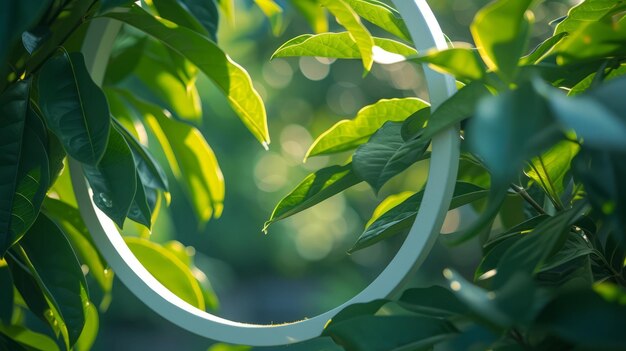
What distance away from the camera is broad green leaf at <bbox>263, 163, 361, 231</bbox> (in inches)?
25.2

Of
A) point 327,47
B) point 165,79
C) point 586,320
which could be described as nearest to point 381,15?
point 327,47

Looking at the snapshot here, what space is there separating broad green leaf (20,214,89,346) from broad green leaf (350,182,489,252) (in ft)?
0.90

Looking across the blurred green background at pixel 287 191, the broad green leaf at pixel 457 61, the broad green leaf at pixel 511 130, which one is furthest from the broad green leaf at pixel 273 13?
the blurred green background at pixel 287 191

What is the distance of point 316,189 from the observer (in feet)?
2.14

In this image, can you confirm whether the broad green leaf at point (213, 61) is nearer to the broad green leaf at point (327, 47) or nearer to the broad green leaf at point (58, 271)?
the broad green leaf at point (327, 47)

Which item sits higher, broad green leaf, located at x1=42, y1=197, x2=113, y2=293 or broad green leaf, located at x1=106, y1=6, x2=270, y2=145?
broad green leaf, located at x1=106, y1=6, x2=270, y2=145

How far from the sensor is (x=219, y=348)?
74 cm

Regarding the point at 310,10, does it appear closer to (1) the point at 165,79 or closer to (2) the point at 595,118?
(2) the point at 595,118

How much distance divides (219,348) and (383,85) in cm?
604

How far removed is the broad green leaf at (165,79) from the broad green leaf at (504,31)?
2.22 ft

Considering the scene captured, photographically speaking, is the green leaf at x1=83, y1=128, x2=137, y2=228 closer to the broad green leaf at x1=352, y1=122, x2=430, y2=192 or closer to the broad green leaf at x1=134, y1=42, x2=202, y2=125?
the broad green leaf at x1=352, y1=122, x2=430, y2=192

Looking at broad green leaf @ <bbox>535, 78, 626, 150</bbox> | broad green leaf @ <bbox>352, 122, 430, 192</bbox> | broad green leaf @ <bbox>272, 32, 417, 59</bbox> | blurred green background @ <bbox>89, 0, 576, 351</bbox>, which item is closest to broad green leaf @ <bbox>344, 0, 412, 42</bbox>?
broad green leaf @ <bbox>272, 32, 417, 59</bbox>

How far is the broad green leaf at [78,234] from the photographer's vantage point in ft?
2.71

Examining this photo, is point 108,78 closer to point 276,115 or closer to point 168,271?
point 168,271
